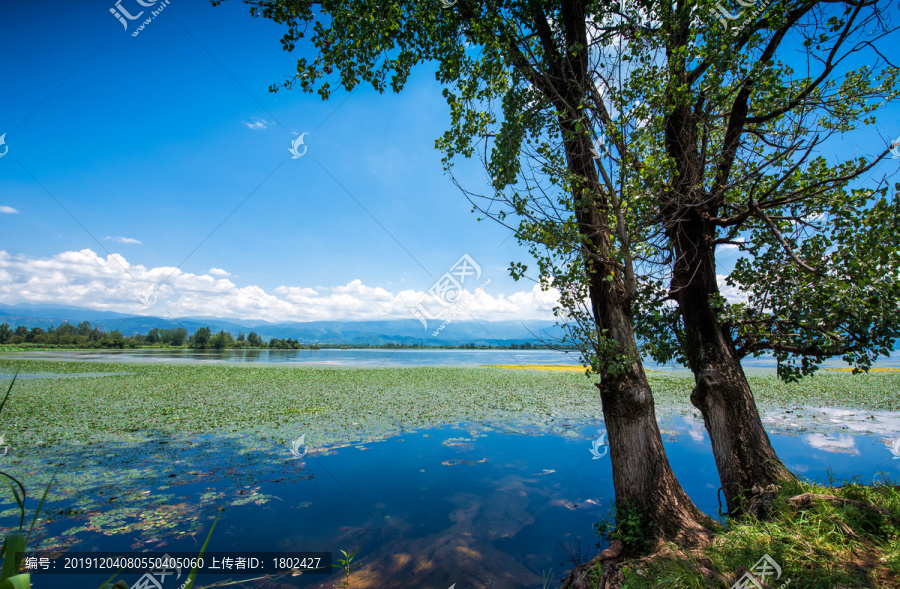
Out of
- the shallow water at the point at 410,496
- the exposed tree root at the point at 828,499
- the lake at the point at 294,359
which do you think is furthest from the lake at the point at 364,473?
the lake at the point at 294,359

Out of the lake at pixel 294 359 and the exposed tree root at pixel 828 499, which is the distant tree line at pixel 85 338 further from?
the exposed tree root at pixel 828 499

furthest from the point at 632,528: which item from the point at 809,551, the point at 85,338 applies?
the point at 85,338

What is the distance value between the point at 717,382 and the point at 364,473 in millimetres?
5778

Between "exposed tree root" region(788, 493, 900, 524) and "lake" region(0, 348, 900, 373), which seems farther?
"lake" region(0, 348, 900, 373)

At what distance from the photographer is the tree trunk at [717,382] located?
14.7 feet

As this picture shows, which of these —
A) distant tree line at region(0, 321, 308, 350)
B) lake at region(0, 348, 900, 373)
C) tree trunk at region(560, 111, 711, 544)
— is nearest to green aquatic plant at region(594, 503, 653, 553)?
tree trunk at region(560, 111, 711, 544)

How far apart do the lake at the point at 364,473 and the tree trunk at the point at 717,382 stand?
129cm

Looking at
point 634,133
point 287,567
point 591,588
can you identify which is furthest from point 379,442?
point 634,133

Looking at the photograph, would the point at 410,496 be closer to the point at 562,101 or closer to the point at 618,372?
the point at 618,372

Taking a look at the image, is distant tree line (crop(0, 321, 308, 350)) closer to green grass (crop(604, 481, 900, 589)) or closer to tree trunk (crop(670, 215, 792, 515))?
tree trunk (crop(670, 215, 792, 515))

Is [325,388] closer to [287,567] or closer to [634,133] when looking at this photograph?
[287,567]

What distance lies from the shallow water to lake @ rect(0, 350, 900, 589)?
30 millimetres

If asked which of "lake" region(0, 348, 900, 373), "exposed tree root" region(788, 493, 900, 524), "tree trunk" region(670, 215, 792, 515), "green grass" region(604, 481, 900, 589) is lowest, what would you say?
"lake" region(0, 348, 900, 373)

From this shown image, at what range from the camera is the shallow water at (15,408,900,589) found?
4562 mm
